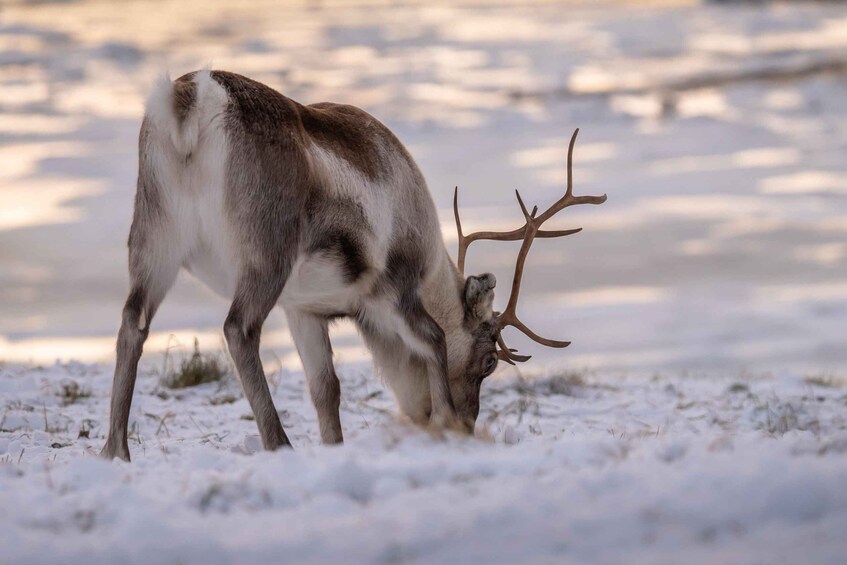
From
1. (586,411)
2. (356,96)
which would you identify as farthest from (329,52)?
(586,411)

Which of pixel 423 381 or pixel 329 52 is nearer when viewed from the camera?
pixel 423 381

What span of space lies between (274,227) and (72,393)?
297cm

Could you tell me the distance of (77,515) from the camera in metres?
3.20

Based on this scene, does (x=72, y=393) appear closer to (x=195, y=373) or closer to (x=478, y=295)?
(x=195, y=373)

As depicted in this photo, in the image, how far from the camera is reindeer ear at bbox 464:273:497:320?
18.7ft

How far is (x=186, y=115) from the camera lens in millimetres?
4465

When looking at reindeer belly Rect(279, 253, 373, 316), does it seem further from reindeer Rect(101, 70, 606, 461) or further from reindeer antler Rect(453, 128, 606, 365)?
reindeer antler Rect(453, 128, 606, 365)

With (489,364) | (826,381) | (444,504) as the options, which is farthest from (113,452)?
(826,381)

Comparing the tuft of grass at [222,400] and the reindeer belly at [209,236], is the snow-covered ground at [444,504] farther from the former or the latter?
the tuft of grass at [222,400]

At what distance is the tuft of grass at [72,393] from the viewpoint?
22.6 ft

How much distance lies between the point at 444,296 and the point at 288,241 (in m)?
1.28

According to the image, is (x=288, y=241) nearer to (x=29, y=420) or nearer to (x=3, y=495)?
(x=3, y=495)

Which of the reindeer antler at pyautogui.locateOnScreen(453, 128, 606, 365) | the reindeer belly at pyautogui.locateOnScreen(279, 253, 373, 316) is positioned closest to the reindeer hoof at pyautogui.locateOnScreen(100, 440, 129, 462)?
the reindeer belly at pyautogui.locateOnScreen(279, 253, 373, 316)

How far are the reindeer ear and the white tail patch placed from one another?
167cm
